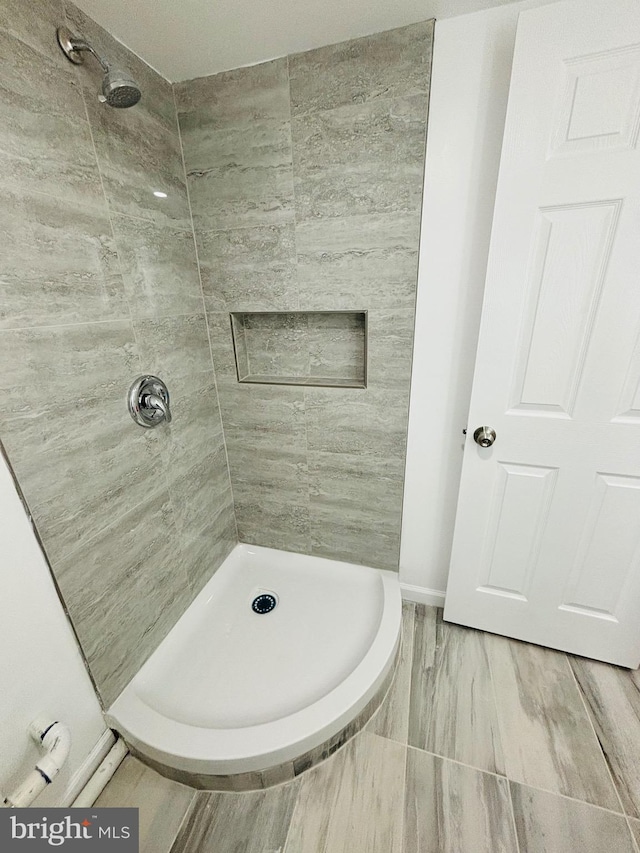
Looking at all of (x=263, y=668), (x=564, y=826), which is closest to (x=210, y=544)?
(x=263, y=668)

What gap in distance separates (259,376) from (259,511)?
711 millimetres

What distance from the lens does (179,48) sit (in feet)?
3.58

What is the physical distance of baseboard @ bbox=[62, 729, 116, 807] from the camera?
3.40 ft

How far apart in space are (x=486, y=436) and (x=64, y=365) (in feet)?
4.39

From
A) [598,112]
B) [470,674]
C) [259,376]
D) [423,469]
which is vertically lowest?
[470,674]

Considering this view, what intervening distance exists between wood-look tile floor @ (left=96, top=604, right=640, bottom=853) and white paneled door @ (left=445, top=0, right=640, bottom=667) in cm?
24

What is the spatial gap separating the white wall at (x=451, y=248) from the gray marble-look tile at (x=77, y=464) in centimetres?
107

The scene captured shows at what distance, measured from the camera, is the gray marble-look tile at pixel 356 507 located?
5.11ft

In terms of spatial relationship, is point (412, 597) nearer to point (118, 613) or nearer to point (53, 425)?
point (118, 613)

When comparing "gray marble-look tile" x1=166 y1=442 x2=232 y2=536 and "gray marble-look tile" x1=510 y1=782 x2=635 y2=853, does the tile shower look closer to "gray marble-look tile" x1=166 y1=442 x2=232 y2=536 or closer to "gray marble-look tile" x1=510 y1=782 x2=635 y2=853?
"gray marble-look tile" x1=166 y1=442 x2=232 y2=536

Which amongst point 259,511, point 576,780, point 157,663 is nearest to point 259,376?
point 259,511

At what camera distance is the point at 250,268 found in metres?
1.39

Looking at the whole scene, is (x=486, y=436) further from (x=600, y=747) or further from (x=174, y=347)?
(x=174, y=347)

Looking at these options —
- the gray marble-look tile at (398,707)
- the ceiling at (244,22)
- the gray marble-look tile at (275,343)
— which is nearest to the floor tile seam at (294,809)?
the gray marble-look tile at (398,707)
